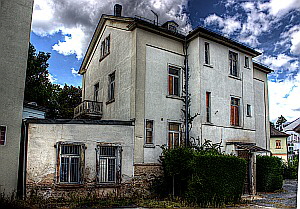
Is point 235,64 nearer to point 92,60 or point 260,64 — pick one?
point 260,64

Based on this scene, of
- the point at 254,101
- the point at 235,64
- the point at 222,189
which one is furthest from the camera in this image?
the point at 254,101

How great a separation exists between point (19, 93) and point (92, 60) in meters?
8.17

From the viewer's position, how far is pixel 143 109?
1188cm

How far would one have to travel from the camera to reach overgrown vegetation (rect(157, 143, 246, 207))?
9.95m

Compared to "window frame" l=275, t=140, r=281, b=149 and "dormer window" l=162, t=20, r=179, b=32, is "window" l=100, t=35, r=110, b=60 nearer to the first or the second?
"dormer window" l=162, t=20, r=179, b=32

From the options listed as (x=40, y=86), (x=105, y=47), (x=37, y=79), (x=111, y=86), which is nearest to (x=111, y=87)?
(x=111, y=86)

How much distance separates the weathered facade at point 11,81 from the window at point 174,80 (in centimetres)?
633

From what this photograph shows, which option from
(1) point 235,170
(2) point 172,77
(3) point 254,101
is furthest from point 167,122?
(3) point 254,101

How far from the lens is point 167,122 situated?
12.6 meters

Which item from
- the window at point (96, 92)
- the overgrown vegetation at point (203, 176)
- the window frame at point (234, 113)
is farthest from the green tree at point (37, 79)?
the window frame at point (234, 113)

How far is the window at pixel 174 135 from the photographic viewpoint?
12.7 meters

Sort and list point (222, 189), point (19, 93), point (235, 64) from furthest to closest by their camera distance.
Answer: point (235, 64) → point (222, 189) → point (19, 93)

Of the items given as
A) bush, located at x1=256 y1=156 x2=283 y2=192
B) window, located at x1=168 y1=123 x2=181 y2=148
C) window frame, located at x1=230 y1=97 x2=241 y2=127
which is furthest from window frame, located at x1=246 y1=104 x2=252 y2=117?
window, located at x1=168 y1=123 x2=181 y2=148

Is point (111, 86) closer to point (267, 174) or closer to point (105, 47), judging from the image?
point (105, 47)
